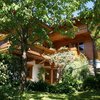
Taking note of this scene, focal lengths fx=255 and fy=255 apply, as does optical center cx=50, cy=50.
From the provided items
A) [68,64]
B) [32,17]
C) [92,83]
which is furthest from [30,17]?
[68,64]

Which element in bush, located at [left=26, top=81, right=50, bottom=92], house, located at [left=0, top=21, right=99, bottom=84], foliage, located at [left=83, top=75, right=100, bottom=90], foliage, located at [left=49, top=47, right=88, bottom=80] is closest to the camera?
bush, located at [left=26, top=81, right=50, bottom=92]

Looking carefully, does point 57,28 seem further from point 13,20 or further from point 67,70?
point 67,70

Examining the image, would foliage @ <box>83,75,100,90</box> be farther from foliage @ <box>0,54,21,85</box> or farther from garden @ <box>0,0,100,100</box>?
foliage @ <box>0,54,21,85</box>

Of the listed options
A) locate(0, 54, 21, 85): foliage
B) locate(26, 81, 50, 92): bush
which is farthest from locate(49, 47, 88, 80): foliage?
locate(0, 54, 21, 85): foliage

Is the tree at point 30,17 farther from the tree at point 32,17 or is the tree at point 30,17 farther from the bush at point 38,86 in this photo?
the bush at point 38,86

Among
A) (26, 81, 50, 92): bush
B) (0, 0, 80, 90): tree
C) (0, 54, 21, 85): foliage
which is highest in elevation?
(0, 0, 80, 90): tree

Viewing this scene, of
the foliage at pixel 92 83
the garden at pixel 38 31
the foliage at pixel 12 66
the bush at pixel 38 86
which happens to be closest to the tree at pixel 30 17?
the garden at pixel 38 31

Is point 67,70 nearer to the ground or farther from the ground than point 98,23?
nearer to the ground

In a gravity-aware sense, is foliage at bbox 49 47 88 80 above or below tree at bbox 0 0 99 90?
below

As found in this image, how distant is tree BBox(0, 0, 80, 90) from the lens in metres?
15.3

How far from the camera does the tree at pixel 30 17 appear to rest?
50.3ft

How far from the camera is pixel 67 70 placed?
24.5 metres

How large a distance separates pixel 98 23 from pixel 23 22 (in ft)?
15.2

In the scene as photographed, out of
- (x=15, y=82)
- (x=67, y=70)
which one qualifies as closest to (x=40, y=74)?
(x=67, y=70)
